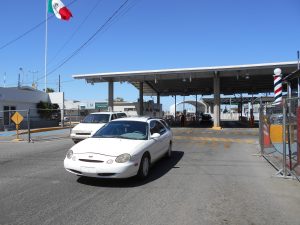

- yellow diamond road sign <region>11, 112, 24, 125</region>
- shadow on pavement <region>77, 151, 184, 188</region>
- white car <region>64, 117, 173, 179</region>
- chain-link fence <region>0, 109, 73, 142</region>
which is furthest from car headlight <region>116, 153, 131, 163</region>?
chain-link fence <region>0, 109, 73, 142</region>

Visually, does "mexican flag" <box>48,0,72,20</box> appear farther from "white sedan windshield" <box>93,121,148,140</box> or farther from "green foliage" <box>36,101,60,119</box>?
"white sedan windshield" <box>93,121,148,140</box>

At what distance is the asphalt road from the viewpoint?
5.64 m

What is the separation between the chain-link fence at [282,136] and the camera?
9055 mm

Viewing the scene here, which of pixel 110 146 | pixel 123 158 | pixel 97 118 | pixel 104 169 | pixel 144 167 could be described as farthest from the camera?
pixel 97 118

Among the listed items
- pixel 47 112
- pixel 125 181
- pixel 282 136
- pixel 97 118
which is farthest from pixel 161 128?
pixel 47 112

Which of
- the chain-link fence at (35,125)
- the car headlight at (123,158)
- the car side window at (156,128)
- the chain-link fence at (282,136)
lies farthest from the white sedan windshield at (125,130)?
the chain-link fence at (35,125)

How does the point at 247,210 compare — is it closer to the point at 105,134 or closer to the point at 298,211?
the point at 298,211

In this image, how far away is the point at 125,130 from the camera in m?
9.77

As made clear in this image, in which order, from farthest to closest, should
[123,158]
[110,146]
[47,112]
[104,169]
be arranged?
[47,112]
[110,146]
[123,158]
[104,169]

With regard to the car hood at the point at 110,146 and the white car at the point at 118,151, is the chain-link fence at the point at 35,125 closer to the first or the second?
the white car at the point at 118,151

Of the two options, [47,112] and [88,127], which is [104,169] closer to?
[88,127]

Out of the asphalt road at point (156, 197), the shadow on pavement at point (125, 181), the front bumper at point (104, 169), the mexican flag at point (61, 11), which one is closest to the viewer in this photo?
the asphalt road at point (156, 197)

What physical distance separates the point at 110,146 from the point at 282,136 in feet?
15.7

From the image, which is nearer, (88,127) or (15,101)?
(88,127)
